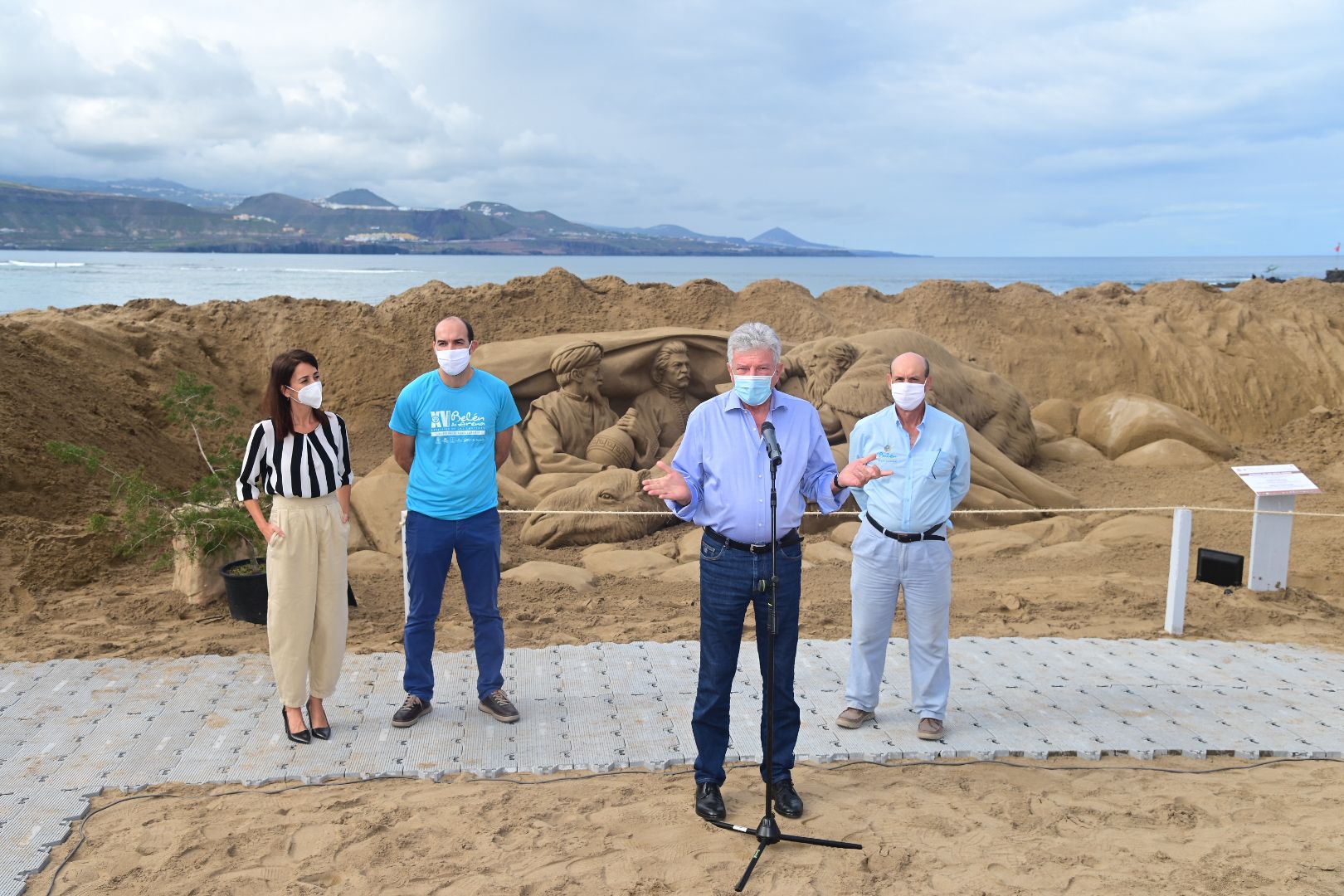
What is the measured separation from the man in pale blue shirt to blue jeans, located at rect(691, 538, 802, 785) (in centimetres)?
76

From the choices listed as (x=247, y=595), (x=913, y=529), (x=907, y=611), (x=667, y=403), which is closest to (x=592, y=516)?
(x=667, y=403)

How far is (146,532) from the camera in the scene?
22.0 ft

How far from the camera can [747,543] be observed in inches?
143

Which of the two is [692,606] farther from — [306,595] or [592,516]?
[306,595]

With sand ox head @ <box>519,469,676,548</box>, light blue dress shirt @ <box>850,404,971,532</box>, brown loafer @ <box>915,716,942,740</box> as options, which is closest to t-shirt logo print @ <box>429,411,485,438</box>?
light blue dress shirt @ <box>850,404,971,532</box>

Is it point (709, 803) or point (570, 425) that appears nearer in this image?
point (709, 803)

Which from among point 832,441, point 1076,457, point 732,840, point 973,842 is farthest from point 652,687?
point 1076,457

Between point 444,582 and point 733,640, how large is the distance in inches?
59.7

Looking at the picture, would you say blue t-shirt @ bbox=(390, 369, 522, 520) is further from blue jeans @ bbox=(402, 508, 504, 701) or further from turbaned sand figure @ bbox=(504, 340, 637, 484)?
turbaned sand figure @ bbox=(504, 340, 637, 484)

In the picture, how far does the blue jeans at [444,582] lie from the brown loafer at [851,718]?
5.10ft

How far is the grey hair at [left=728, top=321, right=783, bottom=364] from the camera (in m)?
3.60

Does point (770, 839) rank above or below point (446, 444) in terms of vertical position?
below

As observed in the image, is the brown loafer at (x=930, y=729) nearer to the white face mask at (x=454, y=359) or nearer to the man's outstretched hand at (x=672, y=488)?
the man's outstretched hand at (x=672, y=488)

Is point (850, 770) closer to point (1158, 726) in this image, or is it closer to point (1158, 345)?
point (1158, 726)
